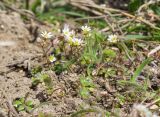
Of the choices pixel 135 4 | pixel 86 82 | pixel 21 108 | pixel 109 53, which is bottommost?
pixel 21 108

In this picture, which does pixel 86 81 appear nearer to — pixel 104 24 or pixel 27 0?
pixel 104 24

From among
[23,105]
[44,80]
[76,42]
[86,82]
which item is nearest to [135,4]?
[76,42]

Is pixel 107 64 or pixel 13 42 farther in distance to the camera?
pixel 13 42

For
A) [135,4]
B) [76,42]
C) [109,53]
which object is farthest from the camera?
[135,4]

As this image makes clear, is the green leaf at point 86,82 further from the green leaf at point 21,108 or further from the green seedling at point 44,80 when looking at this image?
the green leaf at point 21,108

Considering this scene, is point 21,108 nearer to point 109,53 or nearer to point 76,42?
point 76,42

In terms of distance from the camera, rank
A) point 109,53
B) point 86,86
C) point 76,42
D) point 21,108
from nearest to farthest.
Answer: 1. point 21,108
2. point 86,86
3. point 76,42
4. point 109,53

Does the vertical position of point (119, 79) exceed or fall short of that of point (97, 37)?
it falls short

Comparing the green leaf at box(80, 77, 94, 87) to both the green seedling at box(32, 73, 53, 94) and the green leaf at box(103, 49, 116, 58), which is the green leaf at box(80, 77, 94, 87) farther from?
the green leaf at box(103, 49, 116, 58)

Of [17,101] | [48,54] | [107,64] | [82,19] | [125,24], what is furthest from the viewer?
[82,19]

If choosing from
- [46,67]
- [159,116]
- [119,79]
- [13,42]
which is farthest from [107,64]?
[13,42]
